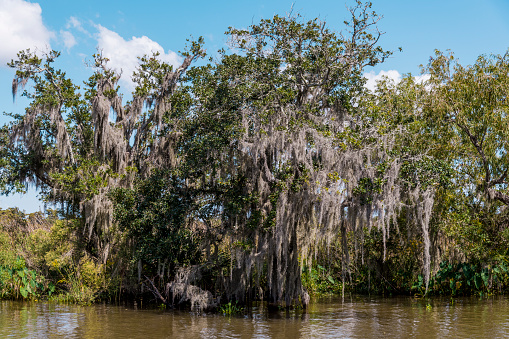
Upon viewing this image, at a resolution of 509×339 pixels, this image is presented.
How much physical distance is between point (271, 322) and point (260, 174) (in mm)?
4062

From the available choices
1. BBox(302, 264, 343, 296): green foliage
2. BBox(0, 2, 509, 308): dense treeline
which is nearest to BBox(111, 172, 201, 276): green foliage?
BBox(0, 2, 509, 308): dense treeline

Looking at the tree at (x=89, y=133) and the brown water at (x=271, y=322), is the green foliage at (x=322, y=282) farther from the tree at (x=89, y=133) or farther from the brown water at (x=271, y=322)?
the tree at (x=89, y=133)

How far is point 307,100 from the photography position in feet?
50.6

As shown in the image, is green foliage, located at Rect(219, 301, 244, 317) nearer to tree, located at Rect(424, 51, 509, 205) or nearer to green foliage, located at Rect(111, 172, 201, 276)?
green foliage, located at Rect(111, 172, 201, 276)

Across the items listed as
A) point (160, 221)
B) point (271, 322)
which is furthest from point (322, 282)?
point (160, 221)

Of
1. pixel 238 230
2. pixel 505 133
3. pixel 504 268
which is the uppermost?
pixel 505 133

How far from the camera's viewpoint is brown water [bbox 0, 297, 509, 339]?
11.6 m

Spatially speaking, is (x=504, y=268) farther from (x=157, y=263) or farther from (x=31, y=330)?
(x=31, y=330)

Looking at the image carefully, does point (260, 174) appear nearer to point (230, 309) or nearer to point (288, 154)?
point (288, 154)

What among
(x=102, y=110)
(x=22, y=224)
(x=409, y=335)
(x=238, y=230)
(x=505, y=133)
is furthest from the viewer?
(x=22, y=224)

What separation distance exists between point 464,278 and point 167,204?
39.4 ft

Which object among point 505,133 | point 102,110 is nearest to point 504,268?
point 505,133

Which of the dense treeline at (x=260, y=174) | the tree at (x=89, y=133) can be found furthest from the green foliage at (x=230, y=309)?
the tree at (x=89, y=133)

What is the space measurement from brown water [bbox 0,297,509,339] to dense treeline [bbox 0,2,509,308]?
3.78ft
